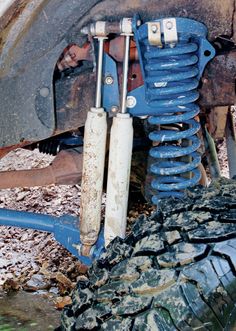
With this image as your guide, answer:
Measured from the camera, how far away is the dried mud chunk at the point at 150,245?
178 cm

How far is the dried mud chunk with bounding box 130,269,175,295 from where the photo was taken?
1.68 m

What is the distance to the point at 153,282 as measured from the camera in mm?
1695

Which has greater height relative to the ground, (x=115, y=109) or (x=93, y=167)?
(x=115, y=109)

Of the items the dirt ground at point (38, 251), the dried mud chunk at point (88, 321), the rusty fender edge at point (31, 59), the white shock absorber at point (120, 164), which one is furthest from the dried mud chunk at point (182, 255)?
the dirt ground at point (38, 251)

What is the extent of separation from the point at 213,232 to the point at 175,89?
0.53 m

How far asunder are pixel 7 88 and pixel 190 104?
0.59 meters

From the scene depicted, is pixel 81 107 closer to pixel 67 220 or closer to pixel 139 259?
pixel 67 220

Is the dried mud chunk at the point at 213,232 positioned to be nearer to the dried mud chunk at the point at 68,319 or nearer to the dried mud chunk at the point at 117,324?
the dried mud chunk at the point at 117,324

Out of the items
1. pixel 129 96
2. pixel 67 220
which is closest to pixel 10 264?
pixel 67 220

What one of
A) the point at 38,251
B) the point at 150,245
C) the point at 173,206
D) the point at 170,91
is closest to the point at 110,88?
the point at 170,91

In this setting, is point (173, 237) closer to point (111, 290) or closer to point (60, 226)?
point (111, 290)

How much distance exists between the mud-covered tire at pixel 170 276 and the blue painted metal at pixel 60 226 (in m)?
0.41

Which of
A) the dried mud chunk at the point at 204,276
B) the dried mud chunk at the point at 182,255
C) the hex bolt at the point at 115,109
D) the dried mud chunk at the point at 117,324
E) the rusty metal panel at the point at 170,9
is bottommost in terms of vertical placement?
the dried mud chunk at the point at 117,324

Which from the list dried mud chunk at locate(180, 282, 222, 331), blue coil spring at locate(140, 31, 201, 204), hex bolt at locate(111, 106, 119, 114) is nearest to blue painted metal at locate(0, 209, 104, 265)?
blue coil spring at locate(140, 31, 201, 204)
